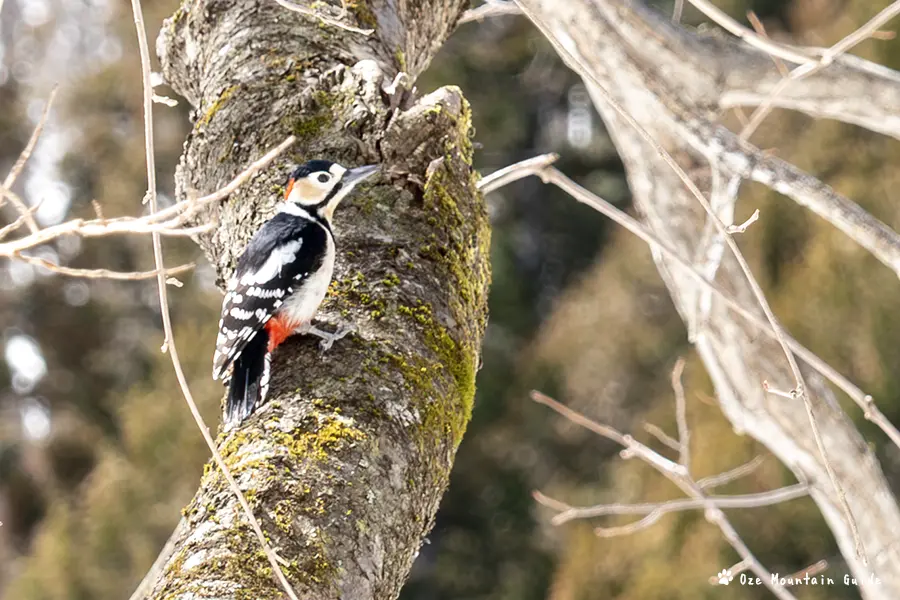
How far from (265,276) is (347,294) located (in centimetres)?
58

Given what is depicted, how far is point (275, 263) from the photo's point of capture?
2.65 metres

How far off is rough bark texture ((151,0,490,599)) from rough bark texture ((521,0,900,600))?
0.58 metres

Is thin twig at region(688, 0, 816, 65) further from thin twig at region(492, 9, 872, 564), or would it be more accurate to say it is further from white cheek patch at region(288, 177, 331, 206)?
white cheek patch at region(288, 177, 331, 206)

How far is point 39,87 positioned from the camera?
13844mm

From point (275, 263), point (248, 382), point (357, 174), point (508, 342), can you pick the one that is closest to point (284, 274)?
point (275, 263)

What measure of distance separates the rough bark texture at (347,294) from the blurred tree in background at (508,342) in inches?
145

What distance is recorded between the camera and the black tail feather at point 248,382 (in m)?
1.99

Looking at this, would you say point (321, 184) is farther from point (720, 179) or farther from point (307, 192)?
point (720, 179)

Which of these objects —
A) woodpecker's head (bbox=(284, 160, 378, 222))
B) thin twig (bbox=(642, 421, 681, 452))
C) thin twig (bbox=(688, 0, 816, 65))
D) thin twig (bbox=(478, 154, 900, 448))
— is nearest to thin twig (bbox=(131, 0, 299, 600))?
woodpecker's head (bbox=(284, 160, 378, 222))

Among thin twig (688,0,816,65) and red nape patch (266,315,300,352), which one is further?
red nape patch (266,315,300,352)

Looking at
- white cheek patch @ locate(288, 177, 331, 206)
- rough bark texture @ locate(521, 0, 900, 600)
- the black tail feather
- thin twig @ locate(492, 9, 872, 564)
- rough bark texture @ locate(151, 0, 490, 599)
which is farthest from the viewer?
rough bark texture @ locate(521, 0, 900, 600)

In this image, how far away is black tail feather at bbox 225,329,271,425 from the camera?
199 centimetres

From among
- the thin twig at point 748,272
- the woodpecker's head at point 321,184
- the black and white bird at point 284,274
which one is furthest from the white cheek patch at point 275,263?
the thin twig at point 748,272

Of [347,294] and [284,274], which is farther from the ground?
[347,294]
